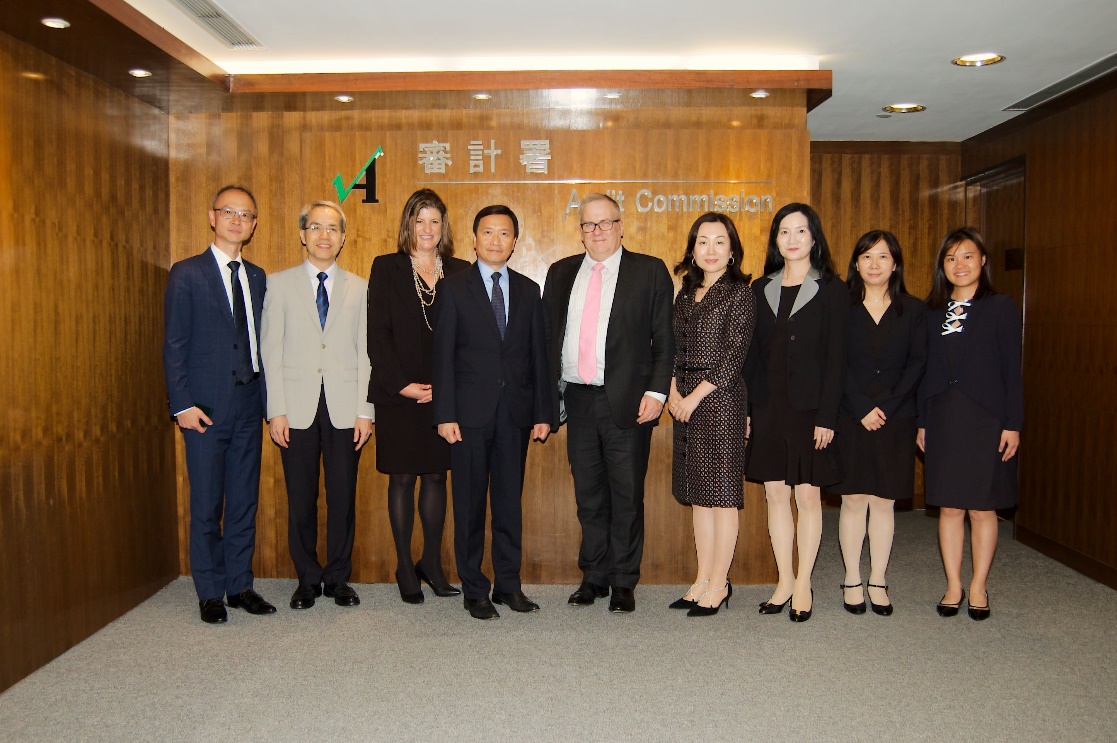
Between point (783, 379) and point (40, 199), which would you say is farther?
point (783, 379)

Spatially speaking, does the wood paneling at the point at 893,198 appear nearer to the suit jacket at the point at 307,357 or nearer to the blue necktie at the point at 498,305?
the blue necktie at the point at 498,305

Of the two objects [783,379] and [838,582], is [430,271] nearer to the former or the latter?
[783,379]

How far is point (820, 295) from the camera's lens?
3.96 meters

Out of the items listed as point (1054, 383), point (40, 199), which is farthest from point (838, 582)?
point (40, 199)

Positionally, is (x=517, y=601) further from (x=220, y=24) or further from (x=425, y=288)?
(x=220, y=24)

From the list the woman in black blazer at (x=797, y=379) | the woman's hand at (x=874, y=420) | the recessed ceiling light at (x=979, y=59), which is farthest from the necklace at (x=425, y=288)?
the recessed ceiling light at (x=979, y=59)

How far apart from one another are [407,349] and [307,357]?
1.68ft

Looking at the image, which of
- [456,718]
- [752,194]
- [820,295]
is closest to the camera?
[456,718]

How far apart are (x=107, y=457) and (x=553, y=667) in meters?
2.42

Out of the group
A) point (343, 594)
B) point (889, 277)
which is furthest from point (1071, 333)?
point (343, 594)

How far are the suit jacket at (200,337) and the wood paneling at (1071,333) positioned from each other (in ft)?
16.0

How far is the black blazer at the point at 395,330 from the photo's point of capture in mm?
4184

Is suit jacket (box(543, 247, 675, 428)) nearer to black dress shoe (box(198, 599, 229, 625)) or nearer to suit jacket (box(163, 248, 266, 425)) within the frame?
suit jacket (box(163, 248, 266, 425))

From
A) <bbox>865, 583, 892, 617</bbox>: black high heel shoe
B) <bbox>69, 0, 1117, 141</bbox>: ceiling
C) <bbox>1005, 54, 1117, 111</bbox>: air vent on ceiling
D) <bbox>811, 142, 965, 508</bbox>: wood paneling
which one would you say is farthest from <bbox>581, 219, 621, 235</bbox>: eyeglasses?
<bbox>811, 142, 965, 508</bbox>: wood paneling
